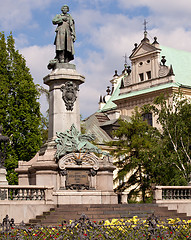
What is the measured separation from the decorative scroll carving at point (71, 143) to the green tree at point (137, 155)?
9875mm

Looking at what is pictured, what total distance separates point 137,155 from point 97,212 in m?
16.3

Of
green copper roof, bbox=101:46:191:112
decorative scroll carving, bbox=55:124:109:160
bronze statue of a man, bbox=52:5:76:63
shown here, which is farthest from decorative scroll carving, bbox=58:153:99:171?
green copper roof, bbox=101:46:191:112

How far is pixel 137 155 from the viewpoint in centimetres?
3447

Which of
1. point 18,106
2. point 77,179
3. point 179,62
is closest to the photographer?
point 77,179

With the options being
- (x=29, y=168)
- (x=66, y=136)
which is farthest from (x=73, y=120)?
(x=29, y=168)

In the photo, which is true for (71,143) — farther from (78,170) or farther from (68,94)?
(68,94)

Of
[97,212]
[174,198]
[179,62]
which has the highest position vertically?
[179,62]

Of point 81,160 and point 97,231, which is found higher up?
point 81,160

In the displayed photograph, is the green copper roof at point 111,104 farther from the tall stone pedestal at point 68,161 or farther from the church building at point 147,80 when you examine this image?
the tall stone pedestal at point 68,161

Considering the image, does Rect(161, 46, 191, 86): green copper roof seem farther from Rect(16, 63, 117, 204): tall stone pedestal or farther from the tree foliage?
Rect(16, 63, 117, 204): tall stone pedestal

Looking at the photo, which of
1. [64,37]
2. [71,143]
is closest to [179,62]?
[64,37]

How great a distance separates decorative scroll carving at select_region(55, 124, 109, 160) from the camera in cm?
2045

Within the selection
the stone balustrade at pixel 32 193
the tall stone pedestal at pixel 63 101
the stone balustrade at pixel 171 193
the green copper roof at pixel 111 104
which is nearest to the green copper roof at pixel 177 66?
the green copper roof at pixel 111 104

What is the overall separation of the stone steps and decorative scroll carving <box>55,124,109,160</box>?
229 cm
